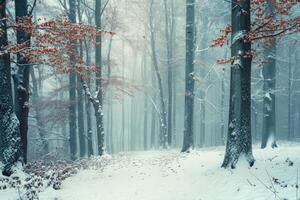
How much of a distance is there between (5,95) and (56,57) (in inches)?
87.0

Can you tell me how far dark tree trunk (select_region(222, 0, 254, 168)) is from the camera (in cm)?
1062

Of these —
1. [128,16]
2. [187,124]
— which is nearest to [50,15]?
[128,16]

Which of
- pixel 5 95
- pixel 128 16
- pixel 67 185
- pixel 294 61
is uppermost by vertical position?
pixel 128 16

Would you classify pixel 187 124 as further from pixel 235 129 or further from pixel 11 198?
pixel 11 198

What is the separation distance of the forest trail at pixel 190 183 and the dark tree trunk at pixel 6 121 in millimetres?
1984

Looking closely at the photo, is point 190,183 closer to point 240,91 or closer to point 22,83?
point 240,91

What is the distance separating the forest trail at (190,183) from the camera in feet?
27.5

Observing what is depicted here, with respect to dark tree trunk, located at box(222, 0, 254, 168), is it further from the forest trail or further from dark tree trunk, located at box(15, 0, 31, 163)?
dark tree trunk, located at box(15, 0, 31, 163)

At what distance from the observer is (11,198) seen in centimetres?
920

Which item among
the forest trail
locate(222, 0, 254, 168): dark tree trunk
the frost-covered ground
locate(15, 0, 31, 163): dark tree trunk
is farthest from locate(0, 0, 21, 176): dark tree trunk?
locate(222, 0, 254, 168): dark tree trunk

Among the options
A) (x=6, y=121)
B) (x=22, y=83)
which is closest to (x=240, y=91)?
(x=6, y=121)

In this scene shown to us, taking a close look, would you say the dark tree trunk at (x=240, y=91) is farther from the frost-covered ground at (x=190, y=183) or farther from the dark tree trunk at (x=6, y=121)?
the dark tree trunk at (x=6, y=121)

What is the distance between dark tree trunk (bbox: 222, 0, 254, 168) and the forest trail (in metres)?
0.65

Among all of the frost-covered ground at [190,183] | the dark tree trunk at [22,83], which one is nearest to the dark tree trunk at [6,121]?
the dark tree trunk at [22,83]
